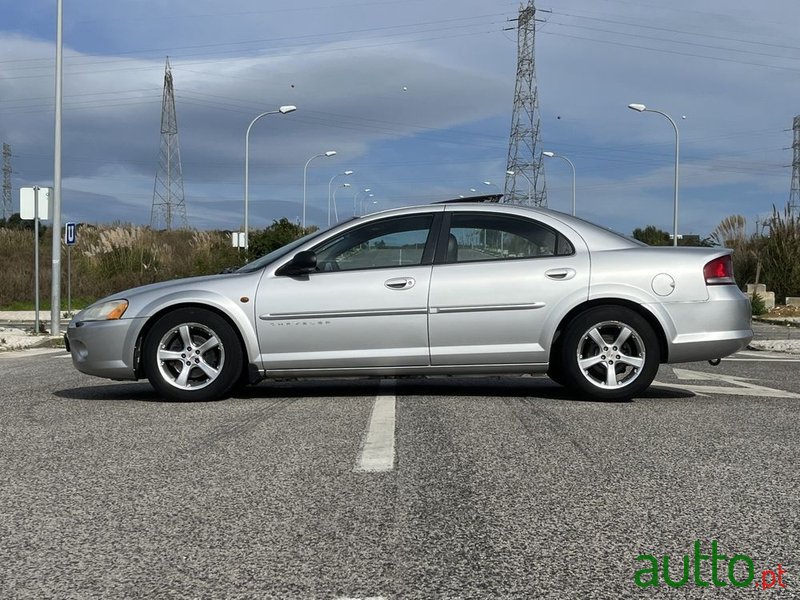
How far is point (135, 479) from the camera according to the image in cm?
441

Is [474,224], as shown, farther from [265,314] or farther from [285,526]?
[285,526]

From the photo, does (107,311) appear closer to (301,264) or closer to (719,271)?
(301,264)

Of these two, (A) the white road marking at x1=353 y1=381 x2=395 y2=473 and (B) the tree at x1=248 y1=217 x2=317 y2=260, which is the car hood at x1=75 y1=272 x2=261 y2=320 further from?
(B) the tree at x1=248 y1=217 x2=317 y2=260

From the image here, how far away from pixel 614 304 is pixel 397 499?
12.3 ft

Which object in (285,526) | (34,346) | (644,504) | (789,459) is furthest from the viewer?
(34,346)

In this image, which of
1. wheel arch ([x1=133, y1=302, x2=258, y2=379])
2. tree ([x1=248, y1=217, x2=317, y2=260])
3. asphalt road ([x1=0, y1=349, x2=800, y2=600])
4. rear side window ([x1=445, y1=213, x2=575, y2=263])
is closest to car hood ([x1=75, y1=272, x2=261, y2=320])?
wheel arch ([x1=133, y1=302, x2=258, y2=379])

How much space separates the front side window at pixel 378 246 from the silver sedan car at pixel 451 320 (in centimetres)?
5

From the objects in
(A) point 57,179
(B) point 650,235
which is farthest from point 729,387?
(B) point 650,235

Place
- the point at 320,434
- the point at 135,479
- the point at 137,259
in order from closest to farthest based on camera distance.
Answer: the point at 135,479 < the point at 320,434 < the point at 137,259

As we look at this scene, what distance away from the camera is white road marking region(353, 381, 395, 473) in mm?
4645

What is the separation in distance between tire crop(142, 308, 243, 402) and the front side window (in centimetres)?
95

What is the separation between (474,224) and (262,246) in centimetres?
3318

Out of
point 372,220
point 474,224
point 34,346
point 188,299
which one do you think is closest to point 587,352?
point 474,224

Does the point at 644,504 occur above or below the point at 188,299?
below
